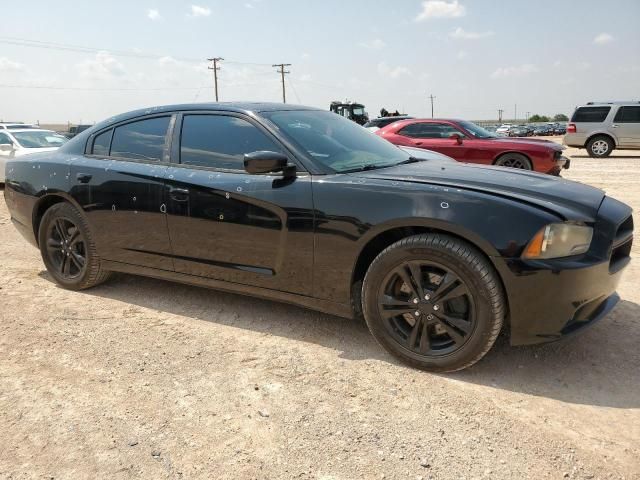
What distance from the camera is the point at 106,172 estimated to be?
399 centimetres

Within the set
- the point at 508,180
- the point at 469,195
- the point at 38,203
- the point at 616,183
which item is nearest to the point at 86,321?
the point at 38,203

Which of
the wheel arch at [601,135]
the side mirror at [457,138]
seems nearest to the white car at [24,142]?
the side mirror at [457,138]

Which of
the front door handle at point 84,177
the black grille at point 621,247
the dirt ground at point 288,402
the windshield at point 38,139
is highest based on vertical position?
the windshield at point 38,139

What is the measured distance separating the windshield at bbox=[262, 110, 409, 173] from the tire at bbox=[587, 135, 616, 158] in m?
15.4

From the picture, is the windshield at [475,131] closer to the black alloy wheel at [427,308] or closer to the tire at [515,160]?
the tire at [515,160]

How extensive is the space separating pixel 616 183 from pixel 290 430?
9.63 m

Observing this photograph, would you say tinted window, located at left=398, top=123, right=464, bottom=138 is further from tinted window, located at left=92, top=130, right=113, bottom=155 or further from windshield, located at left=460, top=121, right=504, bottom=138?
tinted window, located at left=92, top=130, right=113, bottom=155

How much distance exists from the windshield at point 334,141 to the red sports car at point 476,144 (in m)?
6.86

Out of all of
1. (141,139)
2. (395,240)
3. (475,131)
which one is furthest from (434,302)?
(475,131)

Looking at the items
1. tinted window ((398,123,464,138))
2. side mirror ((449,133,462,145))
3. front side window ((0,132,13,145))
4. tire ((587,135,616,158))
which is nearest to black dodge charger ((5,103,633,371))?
side mirror ((449,133,462,145))

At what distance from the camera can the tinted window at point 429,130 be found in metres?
11.0

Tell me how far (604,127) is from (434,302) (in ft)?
54.2

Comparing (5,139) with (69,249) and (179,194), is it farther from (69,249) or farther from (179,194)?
(179,194)

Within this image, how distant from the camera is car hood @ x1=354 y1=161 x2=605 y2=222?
2730 mm
